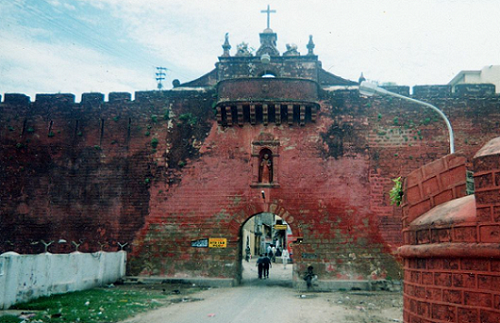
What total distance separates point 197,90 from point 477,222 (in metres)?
15.2

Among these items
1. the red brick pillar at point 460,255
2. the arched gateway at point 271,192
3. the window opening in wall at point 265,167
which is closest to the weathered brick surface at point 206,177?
the arched gateway at point 271,192

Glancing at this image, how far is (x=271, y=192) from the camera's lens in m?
17.1

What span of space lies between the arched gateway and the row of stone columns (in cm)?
4

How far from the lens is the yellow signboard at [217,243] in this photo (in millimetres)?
16844

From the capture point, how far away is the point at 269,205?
17.1 metres

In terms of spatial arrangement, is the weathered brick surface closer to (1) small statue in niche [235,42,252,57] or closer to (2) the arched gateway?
(2) the arched gateway

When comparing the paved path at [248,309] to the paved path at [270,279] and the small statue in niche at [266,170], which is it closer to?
the paved path at [270,279]

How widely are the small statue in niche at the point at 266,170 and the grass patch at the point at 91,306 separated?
5.82 meters

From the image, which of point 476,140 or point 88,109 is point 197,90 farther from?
point 476,140

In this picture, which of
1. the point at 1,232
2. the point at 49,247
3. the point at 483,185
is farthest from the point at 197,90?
the point at 483,185

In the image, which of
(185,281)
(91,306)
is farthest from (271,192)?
(91,306)

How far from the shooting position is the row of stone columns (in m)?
17.1

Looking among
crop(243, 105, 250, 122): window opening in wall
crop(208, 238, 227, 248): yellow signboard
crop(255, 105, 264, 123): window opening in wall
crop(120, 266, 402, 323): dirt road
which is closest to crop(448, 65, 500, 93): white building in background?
crop(255, 105, 264, 123): window opening in wall

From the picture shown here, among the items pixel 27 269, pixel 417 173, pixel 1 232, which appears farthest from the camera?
pixel 1 232
